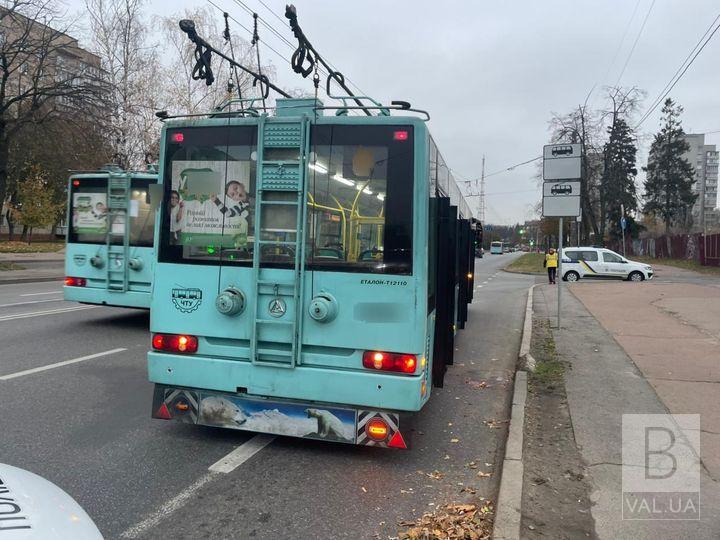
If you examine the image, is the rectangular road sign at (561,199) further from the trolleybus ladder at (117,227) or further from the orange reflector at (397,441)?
the trolleybus ladder at (117,227)

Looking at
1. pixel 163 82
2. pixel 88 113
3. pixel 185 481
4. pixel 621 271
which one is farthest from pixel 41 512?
pixel 163 82

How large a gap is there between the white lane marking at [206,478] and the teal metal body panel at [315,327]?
59 cm

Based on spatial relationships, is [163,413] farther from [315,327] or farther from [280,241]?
[280,241]

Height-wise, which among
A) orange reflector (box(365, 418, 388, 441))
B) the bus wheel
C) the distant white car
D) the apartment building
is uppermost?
the apartment building

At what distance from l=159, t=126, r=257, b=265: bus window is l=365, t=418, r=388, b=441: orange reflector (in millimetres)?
1630

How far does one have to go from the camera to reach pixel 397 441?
434 cm

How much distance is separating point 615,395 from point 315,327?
4031 mm

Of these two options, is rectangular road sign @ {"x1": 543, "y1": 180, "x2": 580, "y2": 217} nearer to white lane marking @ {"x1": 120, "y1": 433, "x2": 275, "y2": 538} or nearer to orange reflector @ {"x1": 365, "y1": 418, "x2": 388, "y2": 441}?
orange reflector @ {"x1": 365, "y1": 418, "x2": 388, "y2": 441}

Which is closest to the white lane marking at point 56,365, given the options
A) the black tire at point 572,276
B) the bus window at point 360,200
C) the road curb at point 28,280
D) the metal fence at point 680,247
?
the bus window at point 360,200

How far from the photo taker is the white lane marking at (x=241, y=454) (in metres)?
4.43

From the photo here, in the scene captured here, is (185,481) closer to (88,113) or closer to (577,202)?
(577,202)

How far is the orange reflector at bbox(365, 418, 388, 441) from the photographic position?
4336 millimetres

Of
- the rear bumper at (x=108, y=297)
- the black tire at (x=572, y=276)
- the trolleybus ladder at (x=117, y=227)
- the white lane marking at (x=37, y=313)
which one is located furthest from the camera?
the black tire at (x=572, y=276)

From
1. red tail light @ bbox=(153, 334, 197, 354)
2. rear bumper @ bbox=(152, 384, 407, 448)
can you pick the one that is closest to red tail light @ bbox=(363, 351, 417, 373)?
rear bumper @ bbox=(152, 384, 407, 448)
